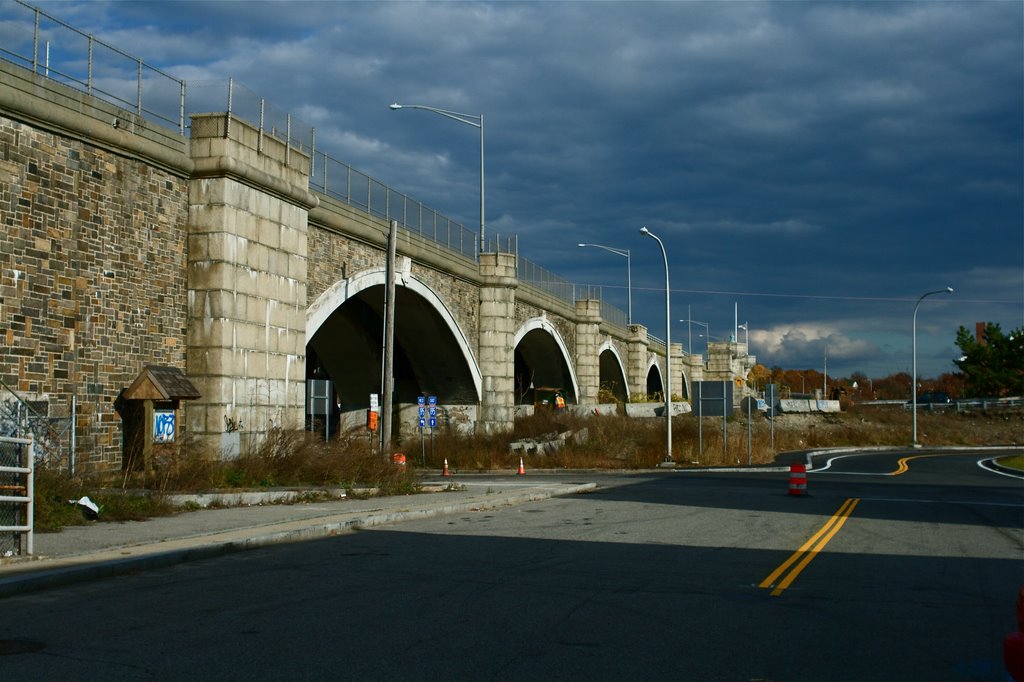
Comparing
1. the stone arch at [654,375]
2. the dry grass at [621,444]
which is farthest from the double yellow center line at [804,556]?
the stone arch at [654,375]

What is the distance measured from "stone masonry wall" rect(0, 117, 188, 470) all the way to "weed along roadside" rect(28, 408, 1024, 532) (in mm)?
1903

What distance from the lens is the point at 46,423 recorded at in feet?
57.7

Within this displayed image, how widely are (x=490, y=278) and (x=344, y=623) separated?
35116 mm

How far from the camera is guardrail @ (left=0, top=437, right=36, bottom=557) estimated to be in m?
10.9

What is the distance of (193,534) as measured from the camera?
13688 mm

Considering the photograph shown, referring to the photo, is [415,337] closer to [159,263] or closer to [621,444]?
[621,444]

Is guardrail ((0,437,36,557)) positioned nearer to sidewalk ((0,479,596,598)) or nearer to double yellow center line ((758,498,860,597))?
sidewalk ((0,479,596,598))

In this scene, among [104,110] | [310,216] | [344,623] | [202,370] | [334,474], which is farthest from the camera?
[310,216]

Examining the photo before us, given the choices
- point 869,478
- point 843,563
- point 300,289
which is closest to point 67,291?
point 300,289

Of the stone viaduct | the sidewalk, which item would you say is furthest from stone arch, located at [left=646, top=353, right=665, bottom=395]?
the sidewalk

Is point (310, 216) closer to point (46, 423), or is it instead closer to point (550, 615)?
point (46, 423)

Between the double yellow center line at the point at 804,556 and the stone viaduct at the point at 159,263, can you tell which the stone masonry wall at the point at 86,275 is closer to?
the stone viaduct at the point at 159,263

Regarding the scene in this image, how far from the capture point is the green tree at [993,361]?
326 ft

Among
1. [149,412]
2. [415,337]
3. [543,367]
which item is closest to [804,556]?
[149,412]
